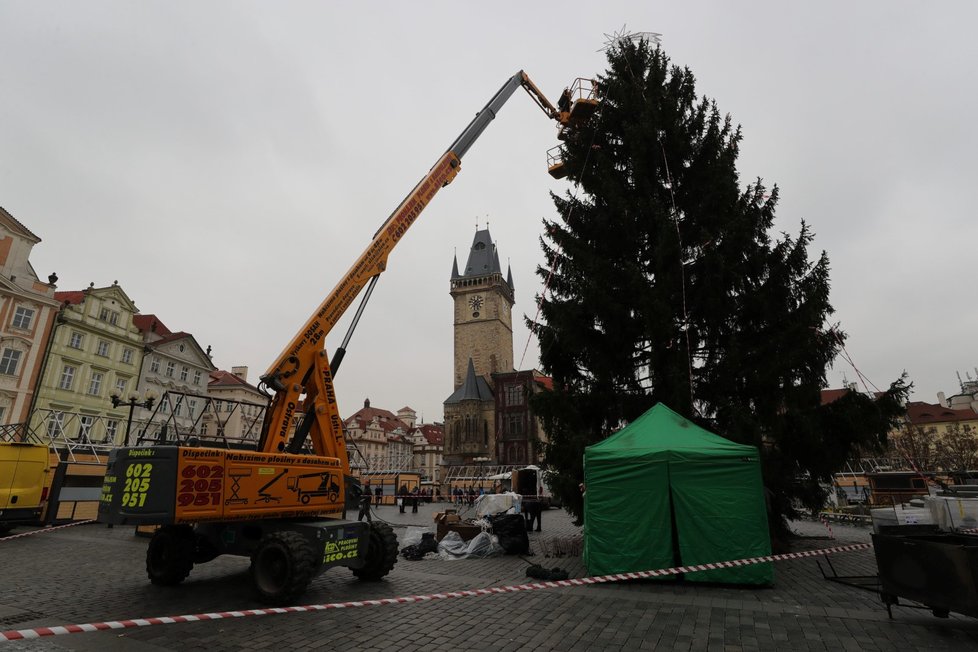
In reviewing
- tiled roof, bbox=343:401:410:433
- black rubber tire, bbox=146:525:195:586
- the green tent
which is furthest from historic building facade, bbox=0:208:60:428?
tiled roof, bbox=343:401:410:433

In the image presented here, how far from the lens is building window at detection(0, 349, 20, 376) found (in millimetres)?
30000

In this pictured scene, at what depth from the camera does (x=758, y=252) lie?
12.3m

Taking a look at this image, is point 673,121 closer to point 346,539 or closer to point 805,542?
point 805,542

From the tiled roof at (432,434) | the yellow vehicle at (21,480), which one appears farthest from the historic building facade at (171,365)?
the tiled roof at (432,434)

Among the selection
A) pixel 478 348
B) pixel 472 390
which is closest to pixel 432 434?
pixel 478 348

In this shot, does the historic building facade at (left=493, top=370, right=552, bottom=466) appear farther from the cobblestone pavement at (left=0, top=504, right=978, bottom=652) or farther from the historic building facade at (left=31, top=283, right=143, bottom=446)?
the cobblestone pavement at (left=0, top=504, right=978, bottom=652)

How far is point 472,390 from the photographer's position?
7019cm

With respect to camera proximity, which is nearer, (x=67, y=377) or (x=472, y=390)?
(x=67, y=377)

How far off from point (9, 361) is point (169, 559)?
32010 millimetres

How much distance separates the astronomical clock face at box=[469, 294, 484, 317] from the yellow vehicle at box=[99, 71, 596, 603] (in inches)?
2622

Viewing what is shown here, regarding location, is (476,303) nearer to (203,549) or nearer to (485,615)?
(203,549)

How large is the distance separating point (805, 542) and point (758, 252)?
24.9ft

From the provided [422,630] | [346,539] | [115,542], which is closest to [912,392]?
[422,630]

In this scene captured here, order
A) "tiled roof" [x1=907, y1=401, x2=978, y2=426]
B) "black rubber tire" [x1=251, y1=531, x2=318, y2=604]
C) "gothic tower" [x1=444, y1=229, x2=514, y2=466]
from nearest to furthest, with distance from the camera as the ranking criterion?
"black rubber tire" [x1=251, y1=531, x2=318, y2=604]
"tiled roof" [x1=907, y1=401, x2=978, y2=426]
"gothic tower" [x1=444, y1=229, x2=514, y2=466]
